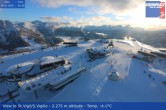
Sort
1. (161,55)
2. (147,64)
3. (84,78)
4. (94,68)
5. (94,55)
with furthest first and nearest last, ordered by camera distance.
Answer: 1. (161,55)
2. (94,55)
3. (147,64)
4. (94,68)
5. (84,78)

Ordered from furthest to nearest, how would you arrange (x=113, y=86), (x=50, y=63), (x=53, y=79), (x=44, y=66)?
(x=50, y=63), (x=44, y=66), (x=53, y=79), (x=113, y=86)

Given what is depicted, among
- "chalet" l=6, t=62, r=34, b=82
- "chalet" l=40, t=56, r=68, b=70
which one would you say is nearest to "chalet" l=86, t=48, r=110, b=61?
"chalet" l=40, t=56, r=68, b=70

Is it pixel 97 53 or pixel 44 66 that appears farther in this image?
pixel 97 53

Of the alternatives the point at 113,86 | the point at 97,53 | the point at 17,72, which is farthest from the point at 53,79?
the point at 97,53

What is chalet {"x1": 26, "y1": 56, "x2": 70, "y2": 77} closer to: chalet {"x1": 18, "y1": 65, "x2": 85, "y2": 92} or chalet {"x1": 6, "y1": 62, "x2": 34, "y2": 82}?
chalet {"x1": 6, "y1": 62, "x2": 34, "y2": 82}

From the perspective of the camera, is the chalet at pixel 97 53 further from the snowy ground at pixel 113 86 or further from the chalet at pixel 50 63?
the chalet at pixel 50 63

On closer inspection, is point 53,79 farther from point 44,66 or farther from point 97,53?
point 97,53

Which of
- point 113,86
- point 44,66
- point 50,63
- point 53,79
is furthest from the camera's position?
point 50,63

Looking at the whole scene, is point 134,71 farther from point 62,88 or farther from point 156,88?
point 62,88

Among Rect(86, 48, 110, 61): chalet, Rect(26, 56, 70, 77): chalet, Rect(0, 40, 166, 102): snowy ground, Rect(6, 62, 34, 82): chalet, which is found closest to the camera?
Rect(0, 40, 166, 102): snowy ground

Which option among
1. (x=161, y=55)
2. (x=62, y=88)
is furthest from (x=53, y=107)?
(x=161, y=55)

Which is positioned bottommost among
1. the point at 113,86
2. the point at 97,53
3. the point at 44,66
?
the point at 113,86
